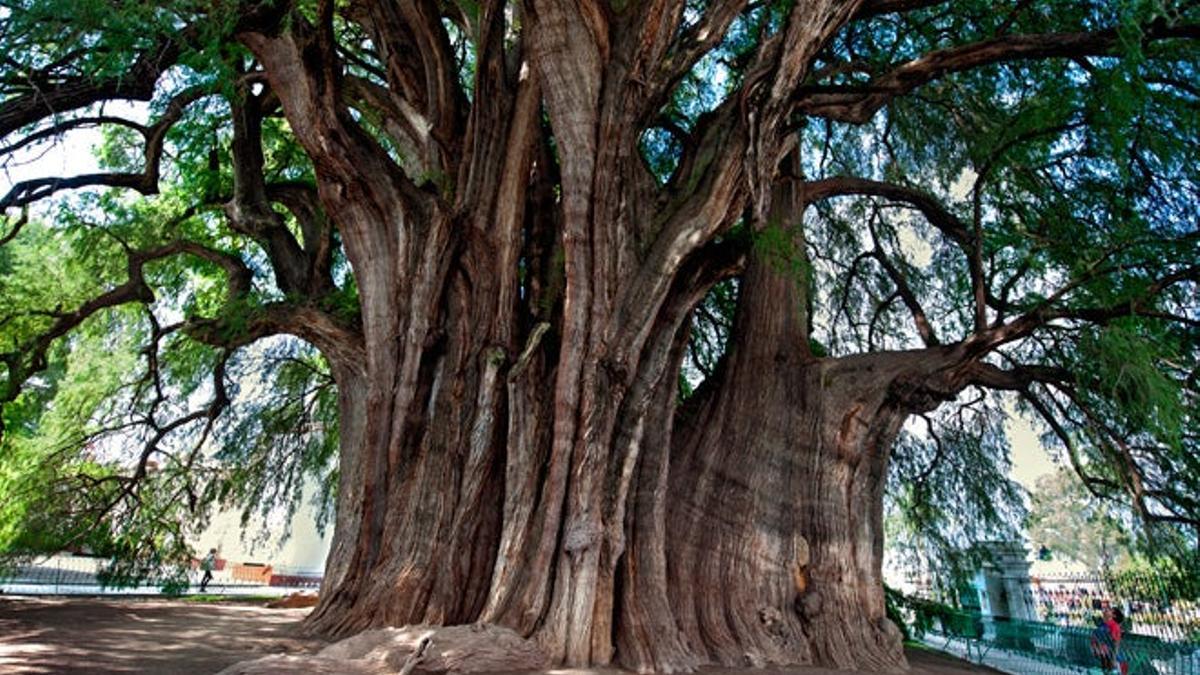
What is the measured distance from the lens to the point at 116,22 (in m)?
4.73

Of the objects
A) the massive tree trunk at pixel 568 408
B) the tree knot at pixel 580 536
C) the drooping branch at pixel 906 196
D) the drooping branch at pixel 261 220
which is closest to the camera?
the tree knot at pixel 580 536

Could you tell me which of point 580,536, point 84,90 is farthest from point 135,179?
point 580,536

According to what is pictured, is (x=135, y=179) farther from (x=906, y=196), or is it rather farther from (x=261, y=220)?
(x=906, y=196)

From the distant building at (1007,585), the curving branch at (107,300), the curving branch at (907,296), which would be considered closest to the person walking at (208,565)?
the curving branch at (107,300)

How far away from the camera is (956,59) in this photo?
6.39m

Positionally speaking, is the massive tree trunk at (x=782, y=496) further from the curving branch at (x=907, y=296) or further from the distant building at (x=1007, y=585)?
the distant building at (x=1007, y=585)

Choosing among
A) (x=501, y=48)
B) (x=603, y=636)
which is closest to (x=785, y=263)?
(x=501, y=48)

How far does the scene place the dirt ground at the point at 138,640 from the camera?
452cm

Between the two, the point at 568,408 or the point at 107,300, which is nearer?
the point at 568,408

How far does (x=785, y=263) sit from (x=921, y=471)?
16.9 feet

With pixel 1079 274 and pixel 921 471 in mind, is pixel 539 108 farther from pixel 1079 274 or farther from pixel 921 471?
pixel 921 471

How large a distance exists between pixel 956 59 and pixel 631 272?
3467mm

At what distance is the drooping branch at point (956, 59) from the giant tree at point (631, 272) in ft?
0.11

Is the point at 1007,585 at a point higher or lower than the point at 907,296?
lower
